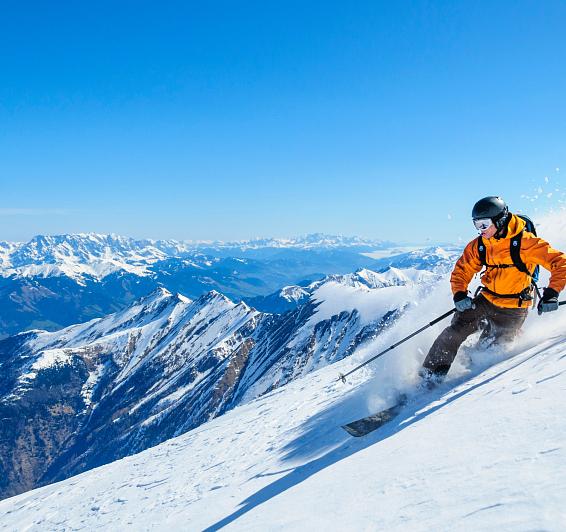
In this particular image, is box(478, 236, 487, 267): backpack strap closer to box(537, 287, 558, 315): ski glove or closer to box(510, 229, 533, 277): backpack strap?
box(510, 229, 533, 277): backpack strap

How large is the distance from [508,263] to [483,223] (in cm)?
103

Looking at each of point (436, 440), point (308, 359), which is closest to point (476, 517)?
point (436, 440)

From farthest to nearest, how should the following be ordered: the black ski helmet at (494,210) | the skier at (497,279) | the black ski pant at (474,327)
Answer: the black ski pant at (474,327)
the black ski helmet at (494,210)
the skier at (497,279)

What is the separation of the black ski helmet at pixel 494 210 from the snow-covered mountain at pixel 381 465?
8.82ft

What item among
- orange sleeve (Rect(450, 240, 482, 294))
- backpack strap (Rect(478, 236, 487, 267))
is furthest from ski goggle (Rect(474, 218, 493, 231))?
orange sleeve (Rect(450, 240, 482, 294))

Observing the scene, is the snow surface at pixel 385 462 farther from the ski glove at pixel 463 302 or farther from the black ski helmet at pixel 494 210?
the black ski helmet at pixel 494 210

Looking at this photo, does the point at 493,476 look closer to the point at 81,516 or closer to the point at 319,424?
the point at 319,424

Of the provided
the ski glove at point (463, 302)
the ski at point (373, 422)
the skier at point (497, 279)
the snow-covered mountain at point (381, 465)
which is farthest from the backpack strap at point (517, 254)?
the ski at point (373, 422)

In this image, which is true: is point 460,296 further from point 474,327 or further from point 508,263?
point 508,263

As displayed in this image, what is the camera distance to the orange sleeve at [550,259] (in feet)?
26.9

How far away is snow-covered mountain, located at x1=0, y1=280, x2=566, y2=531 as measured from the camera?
12.3ft

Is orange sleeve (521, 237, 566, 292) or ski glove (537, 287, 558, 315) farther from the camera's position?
orange sleeve (521, 237, 566, 292)

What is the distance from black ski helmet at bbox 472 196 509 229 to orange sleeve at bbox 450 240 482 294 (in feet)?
3.01

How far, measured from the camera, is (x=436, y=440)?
19.0 feet
